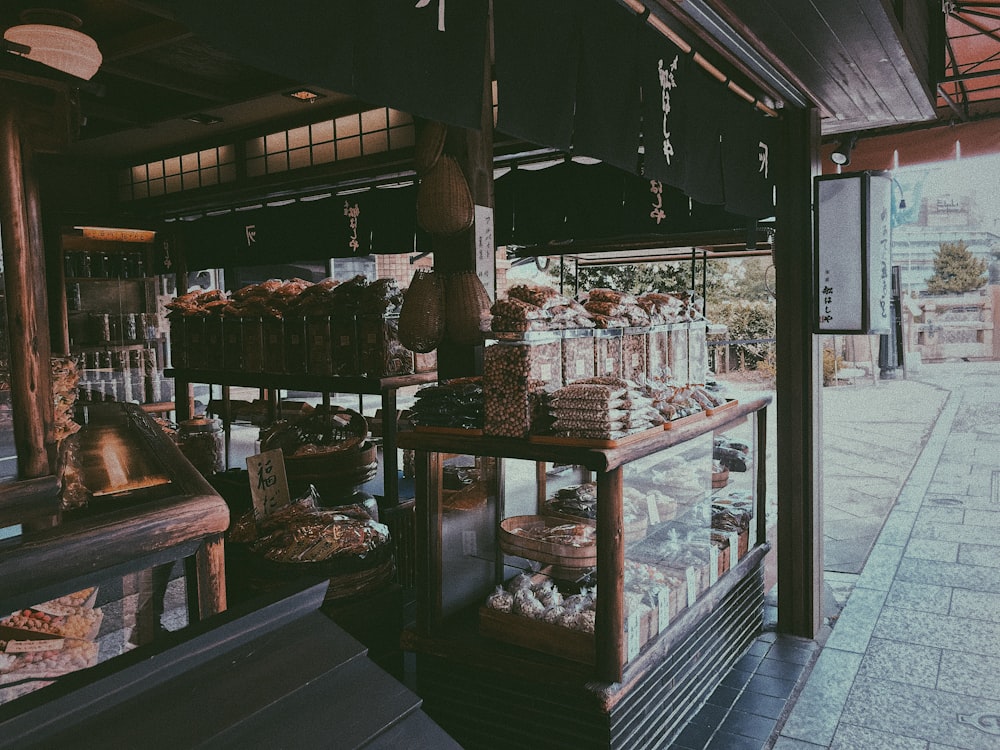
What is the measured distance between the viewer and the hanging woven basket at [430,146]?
3156mm

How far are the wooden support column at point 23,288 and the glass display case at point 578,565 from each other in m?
1.49

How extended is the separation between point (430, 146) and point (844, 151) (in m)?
6.55

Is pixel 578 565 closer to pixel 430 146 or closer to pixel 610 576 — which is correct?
pixel 610 576

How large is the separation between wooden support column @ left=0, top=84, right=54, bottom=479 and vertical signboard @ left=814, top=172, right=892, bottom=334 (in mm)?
4130

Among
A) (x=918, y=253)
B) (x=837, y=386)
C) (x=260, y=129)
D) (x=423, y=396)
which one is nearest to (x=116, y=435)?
(x=423, y=396)

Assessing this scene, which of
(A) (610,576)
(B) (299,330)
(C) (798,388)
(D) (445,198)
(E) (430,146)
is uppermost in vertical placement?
(E) (430,146)

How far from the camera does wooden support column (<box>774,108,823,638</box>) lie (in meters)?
4.47

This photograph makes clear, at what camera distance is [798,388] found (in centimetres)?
452

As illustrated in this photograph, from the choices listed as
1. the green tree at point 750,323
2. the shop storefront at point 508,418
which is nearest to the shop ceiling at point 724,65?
the shop storefront at point 508,418

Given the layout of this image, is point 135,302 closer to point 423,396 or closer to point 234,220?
point 234,220

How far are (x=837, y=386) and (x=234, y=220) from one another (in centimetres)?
1549

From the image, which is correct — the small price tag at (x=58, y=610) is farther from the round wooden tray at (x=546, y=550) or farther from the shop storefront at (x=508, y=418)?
the round wooden tray at (x=546, y=550)

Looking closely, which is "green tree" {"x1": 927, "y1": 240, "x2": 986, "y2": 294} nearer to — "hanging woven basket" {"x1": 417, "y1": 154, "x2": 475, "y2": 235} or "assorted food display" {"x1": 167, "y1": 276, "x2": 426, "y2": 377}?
"assorted food display" {"x1": 167, "y1": 276, "x2": 426, "y2": 377}

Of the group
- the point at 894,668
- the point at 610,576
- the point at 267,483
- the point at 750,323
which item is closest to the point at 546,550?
the point at 610,576
